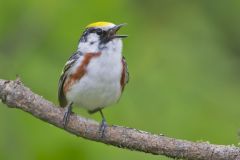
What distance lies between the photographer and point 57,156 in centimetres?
750

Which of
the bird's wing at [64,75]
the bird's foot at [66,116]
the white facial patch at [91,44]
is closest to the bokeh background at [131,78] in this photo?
the bird's wing at [64,75]

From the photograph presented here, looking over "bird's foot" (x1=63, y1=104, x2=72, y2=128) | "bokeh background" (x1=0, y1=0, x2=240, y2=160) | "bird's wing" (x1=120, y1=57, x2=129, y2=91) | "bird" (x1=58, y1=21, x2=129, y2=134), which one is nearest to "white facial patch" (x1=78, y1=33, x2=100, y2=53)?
"bird" (x1=58, y1=21, x2=129, y2=134)

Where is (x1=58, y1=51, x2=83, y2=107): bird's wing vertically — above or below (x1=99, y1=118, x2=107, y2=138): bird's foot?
above

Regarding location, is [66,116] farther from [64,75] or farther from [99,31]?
[99,31]

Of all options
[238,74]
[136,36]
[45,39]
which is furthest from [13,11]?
[238,74]

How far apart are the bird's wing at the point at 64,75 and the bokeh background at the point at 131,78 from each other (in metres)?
0.15

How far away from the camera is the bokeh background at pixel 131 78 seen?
7.52m

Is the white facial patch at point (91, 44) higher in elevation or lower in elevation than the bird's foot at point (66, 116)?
higher

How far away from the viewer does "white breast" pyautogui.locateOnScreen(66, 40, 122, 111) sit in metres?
7.15

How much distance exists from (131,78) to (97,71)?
88cm

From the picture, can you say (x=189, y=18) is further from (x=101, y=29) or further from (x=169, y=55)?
(x=101, y=29)

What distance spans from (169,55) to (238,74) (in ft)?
3.72

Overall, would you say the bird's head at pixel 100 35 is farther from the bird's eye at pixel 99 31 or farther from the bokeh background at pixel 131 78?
the bokeh background at pixel 131 78

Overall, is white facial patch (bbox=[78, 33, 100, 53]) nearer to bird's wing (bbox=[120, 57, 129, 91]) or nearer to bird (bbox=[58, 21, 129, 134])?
bird (bbox=[58, 21, 129, 134])
